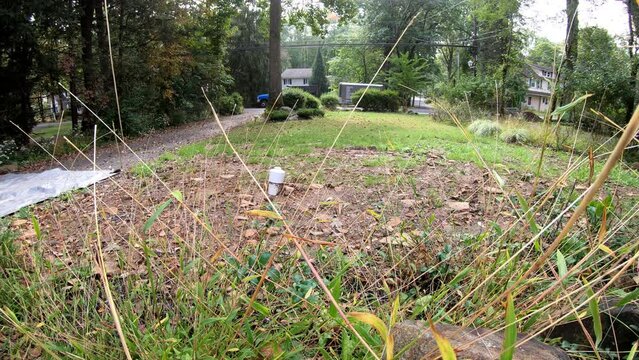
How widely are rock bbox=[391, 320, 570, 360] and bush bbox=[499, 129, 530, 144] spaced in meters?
7.82

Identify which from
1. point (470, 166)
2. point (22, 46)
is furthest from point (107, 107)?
point (470, 166)

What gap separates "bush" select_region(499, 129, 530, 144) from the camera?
8133 millimetres

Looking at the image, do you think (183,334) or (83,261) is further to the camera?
(83,261)

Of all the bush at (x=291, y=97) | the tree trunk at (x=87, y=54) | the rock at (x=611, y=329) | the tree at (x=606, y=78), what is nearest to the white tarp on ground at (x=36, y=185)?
the rock at (x=611, y=329)

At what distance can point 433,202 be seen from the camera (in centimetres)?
275

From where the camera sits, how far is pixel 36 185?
4.50m

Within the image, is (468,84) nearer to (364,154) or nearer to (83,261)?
(364,154)

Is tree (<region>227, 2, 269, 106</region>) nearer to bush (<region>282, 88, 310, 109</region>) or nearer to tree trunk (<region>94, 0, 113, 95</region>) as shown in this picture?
bush (<region>282, 88, 310, 109</region>)

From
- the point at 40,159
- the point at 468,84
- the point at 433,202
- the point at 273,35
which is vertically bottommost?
the point at 40,159

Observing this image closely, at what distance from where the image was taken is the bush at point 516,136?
813cm

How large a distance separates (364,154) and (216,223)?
385 centimetres

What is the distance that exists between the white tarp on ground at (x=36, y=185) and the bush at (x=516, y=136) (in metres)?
7.30

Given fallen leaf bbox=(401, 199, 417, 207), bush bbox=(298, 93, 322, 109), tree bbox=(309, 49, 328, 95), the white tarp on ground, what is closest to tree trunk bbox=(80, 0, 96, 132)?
the white tarp on ground

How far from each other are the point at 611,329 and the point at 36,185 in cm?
530
